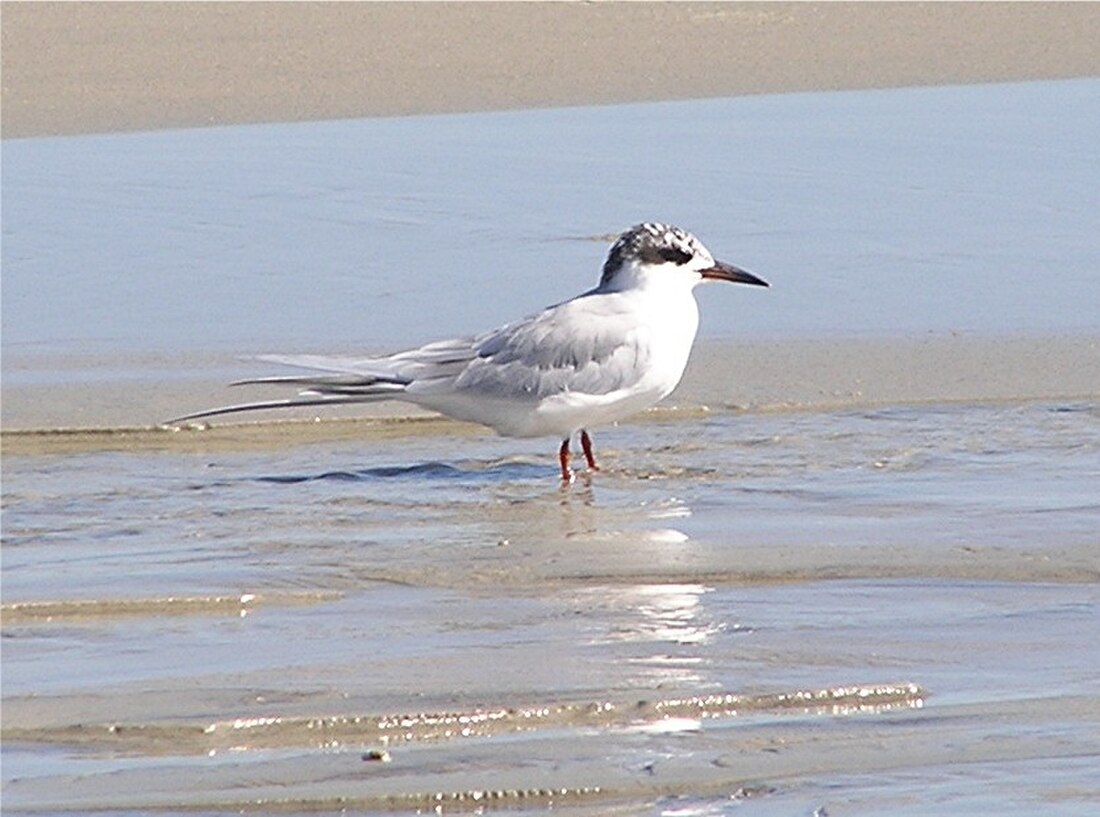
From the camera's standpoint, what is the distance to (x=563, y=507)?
5812mm

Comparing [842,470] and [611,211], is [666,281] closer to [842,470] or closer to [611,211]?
[842,470]

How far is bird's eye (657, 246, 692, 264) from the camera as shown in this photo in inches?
267

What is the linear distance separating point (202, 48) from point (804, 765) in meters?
10.9

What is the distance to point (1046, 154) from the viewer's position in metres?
10.2

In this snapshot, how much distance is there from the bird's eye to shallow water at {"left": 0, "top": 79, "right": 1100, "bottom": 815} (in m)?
0.40

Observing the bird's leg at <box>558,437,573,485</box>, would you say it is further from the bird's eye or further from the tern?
the bird's eye

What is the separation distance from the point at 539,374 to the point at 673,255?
0.62 metres

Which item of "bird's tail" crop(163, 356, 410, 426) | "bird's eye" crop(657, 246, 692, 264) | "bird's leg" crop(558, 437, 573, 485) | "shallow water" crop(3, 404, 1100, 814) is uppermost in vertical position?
"bird's eye" crop(657, 246, 692, 264)

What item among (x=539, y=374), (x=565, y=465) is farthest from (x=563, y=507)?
(x=539, y=374)

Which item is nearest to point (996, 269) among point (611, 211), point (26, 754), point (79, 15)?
point (611, 211)

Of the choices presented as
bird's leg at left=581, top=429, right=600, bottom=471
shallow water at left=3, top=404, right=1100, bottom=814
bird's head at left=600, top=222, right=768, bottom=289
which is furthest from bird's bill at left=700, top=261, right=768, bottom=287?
bird's leg at left=581, top=429, right=600, bottom=471

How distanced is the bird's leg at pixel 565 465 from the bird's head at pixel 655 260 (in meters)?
0.59

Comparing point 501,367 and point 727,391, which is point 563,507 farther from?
point 727,391

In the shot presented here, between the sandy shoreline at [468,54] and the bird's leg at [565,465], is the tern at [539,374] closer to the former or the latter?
the bird's leg at [565,465]
